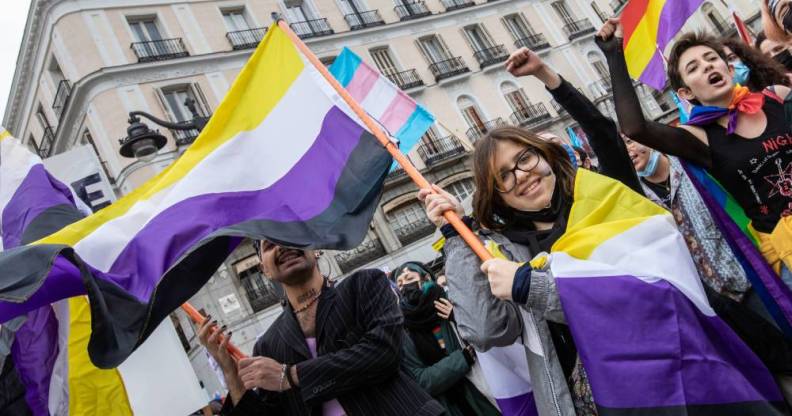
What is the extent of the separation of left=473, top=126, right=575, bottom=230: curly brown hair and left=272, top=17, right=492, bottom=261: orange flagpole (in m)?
0.15

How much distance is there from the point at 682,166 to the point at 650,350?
3.98ft

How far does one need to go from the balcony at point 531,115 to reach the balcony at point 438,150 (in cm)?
345

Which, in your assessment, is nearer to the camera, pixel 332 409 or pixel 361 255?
pixel 332 409

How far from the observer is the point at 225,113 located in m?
2.76

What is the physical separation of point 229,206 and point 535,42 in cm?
2530

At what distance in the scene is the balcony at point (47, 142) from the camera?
61.9 feet

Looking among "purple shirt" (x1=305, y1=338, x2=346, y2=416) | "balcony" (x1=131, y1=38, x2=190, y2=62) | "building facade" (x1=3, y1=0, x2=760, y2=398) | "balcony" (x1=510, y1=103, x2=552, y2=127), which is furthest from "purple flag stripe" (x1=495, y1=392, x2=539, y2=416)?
"balcony" (x1=510, y1=103, x2=552, y2=127)

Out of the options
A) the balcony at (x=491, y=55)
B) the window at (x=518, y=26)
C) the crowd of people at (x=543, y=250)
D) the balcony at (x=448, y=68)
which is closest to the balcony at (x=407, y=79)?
the balcony at (x=448, y=68)

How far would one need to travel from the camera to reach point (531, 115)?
23547 millimetres

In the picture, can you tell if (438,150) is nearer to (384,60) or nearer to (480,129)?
(480,129)

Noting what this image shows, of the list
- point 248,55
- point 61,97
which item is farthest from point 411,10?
point 61,97

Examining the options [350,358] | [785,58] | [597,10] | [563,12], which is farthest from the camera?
[597,10]

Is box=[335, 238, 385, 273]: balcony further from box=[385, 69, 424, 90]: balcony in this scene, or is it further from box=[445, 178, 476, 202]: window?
box=[385, 69, 424, 90]: balcony

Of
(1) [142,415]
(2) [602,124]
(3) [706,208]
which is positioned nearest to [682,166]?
(3) [706,208]
